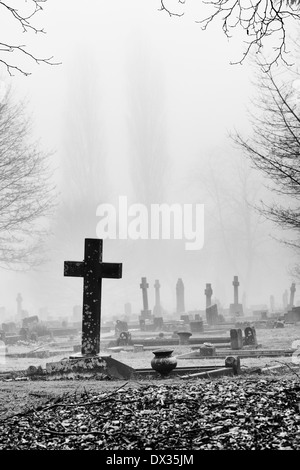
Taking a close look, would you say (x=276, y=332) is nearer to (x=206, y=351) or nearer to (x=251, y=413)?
(x=206, y=351)

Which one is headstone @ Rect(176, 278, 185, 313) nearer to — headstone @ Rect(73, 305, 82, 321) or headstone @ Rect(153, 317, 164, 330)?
headstone @ Rect(73, 305, 82, 321)

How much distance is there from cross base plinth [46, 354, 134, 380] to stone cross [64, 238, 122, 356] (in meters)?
0.23

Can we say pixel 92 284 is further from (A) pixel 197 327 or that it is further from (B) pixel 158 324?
(B) pixel 158 324

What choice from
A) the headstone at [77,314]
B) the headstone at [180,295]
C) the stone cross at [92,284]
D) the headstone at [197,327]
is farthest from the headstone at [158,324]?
the stone cross at [92,284]

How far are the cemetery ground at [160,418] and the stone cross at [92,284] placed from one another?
268 centimetres

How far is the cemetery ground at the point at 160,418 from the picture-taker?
16.0 feet

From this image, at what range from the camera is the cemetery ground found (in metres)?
4.87

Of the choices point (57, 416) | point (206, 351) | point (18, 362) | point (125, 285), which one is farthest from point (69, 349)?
point (125, 285)

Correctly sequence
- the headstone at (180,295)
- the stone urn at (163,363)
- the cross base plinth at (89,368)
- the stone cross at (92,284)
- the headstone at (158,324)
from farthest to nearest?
the headstone at (180,295), the headstone at (158,324), the stone cross at (92,284), the cross base plinth at (89,368), the stone urn at (163,363)

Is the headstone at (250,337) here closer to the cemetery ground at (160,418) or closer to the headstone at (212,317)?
the headstone at (212,317)

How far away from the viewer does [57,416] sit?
19.0 ft

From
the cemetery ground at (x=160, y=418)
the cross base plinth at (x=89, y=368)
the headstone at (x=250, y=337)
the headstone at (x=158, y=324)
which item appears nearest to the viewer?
the cemetery ground at (x=160, y=418)

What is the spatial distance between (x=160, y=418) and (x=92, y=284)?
15.4 ft
